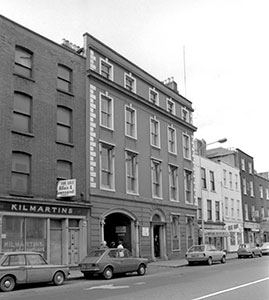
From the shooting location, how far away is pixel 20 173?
21.8 metres

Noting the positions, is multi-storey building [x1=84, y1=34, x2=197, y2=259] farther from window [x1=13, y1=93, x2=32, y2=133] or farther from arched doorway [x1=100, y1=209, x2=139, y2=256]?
window [x1=13, y1=93, x2=32, y2=133]

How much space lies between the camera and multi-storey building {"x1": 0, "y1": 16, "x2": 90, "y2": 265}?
69.8ft

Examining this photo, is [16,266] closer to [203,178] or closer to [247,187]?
[203,178]

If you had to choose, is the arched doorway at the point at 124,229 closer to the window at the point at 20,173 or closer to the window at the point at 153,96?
the window at the point at 20,173

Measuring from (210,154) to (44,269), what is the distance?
3854 centimetres

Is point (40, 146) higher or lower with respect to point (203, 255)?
higher

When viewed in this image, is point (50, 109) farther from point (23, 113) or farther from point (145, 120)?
point (145, 120)

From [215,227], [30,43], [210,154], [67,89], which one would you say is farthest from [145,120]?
[210,154]

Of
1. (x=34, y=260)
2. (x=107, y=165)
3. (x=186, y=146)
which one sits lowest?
(x=34, y=260)

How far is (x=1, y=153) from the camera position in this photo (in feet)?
68.5

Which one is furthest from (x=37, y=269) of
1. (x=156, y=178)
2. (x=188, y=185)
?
(x=188, y=185)

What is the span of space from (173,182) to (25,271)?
66.0 feet

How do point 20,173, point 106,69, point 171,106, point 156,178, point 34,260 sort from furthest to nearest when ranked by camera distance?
point 171,106 → point 156,178 → point 106,69 → point 20,173 → point 34,260

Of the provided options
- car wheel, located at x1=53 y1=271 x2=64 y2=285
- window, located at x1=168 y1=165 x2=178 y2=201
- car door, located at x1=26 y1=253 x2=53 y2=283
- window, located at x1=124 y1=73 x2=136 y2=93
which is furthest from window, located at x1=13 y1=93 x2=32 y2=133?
window, located at x1=168 y1=165 x2=178 y2=201
